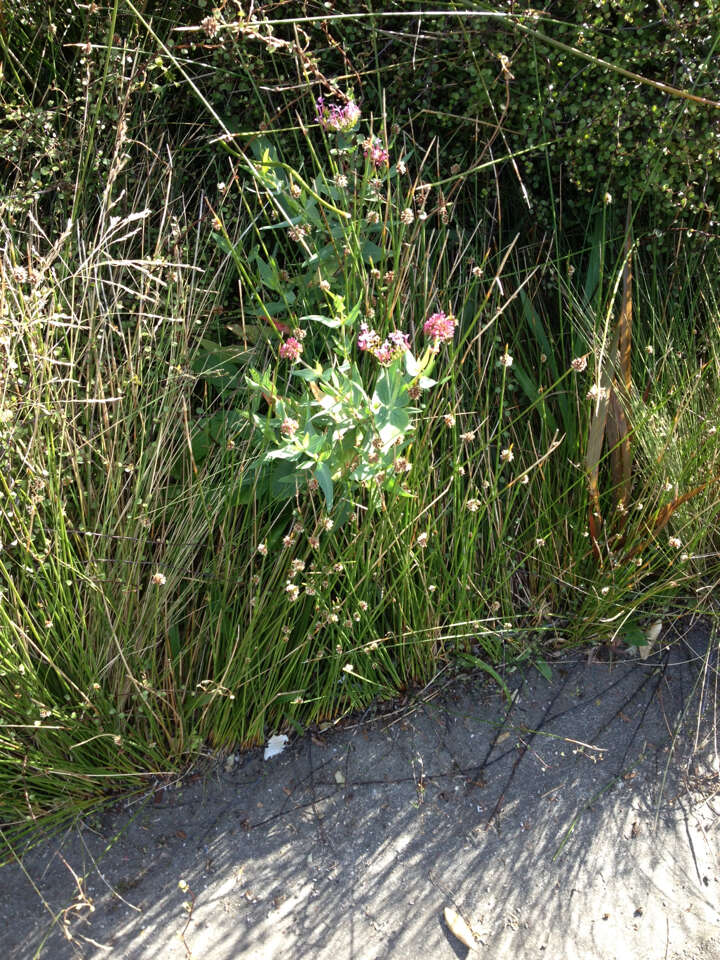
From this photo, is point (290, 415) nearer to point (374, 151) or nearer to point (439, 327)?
point (439, 327)

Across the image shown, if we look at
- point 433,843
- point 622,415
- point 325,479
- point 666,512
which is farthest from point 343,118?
point 433,843

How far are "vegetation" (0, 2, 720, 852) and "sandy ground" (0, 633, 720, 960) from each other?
108 mm

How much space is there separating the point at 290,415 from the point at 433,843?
107 centimetres

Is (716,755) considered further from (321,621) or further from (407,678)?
(321,621)

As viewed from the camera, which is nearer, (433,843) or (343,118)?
(343,118)

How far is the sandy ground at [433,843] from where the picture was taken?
67.5 inches

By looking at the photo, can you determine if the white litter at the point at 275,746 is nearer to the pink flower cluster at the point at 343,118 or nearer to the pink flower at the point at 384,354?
the pink flower at the point at 384,354

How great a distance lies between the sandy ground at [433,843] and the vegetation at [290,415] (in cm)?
11

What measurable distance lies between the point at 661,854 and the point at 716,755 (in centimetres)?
29

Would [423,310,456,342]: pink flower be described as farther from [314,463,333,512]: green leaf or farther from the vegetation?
[314,463,333,512]: green leaf

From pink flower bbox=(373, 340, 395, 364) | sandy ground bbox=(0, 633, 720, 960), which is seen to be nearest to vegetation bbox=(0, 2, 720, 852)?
pink flower bbox=(373, 340, 395, 364)

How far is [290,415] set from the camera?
5.35 ft

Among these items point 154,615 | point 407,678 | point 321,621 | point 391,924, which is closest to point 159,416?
point 154,615

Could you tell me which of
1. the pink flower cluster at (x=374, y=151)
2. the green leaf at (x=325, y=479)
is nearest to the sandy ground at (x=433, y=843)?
the green leaf at (x=325, y=479)
